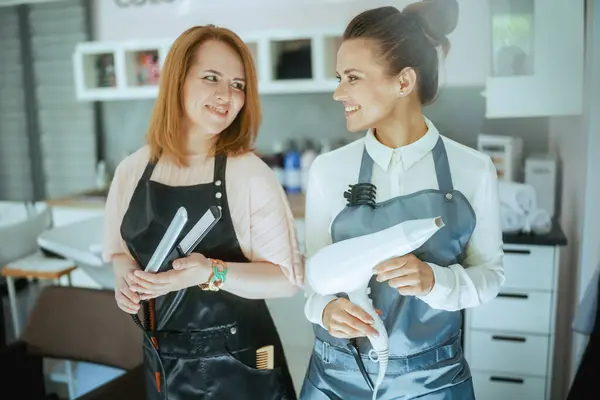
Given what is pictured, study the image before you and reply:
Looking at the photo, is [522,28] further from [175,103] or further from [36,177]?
[36,177]

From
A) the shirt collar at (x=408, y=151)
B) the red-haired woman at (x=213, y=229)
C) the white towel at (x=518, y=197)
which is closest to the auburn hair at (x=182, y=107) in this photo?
the red-haired woman at (x=213, y=229)

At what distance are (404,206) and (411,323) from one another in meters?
0.21

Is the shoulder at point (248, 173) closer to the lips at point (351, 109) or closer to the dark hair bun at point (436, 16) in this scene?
the lips at point (351, 109)

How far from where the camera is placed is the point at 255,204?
1.16 m

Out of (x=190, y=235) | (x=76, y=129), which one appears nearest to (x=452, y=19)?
(x=190, y=235)

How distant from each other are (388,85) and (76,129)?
1041 millimetres

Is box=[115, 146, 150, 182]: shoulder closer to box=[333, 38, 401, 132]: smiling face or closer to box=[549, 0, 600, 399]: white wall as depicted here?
box=[333, 38, 401, 132]: smiling face

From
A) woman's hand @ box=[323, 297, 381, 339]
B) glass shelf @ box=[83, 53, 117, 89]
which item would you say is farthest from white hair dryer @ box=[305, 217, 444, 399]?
glass shelf @ box=[83, 53, 117, 89]

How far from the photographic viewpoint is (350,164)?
1042 mm

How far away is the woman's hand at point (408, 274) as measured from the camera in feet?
3.00

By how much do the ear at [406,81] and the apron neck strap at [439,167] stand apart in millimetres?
103

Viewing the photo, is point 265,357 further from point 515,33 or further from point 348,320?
point 515,33

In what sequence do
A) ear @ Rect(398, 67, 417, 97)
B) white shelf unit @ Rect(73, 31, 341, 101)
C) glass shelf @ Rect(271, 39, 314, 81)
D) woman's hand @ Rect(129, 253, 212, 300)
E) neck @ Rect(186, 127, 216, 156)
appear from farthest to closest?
glass shelf @ Rect(271, 39, 314, 81) < white shelf unit @ Rect(73, 31, 341, 101) < neck @ Rect(186, 127, 216, 156) < woman's hand @ Rect(129, 253, 212, 300) < ear @ Rect(398, 67, 417, 97)

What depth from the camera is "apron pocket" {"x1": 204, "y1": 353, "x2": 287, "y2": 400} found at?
1212 millimetres
